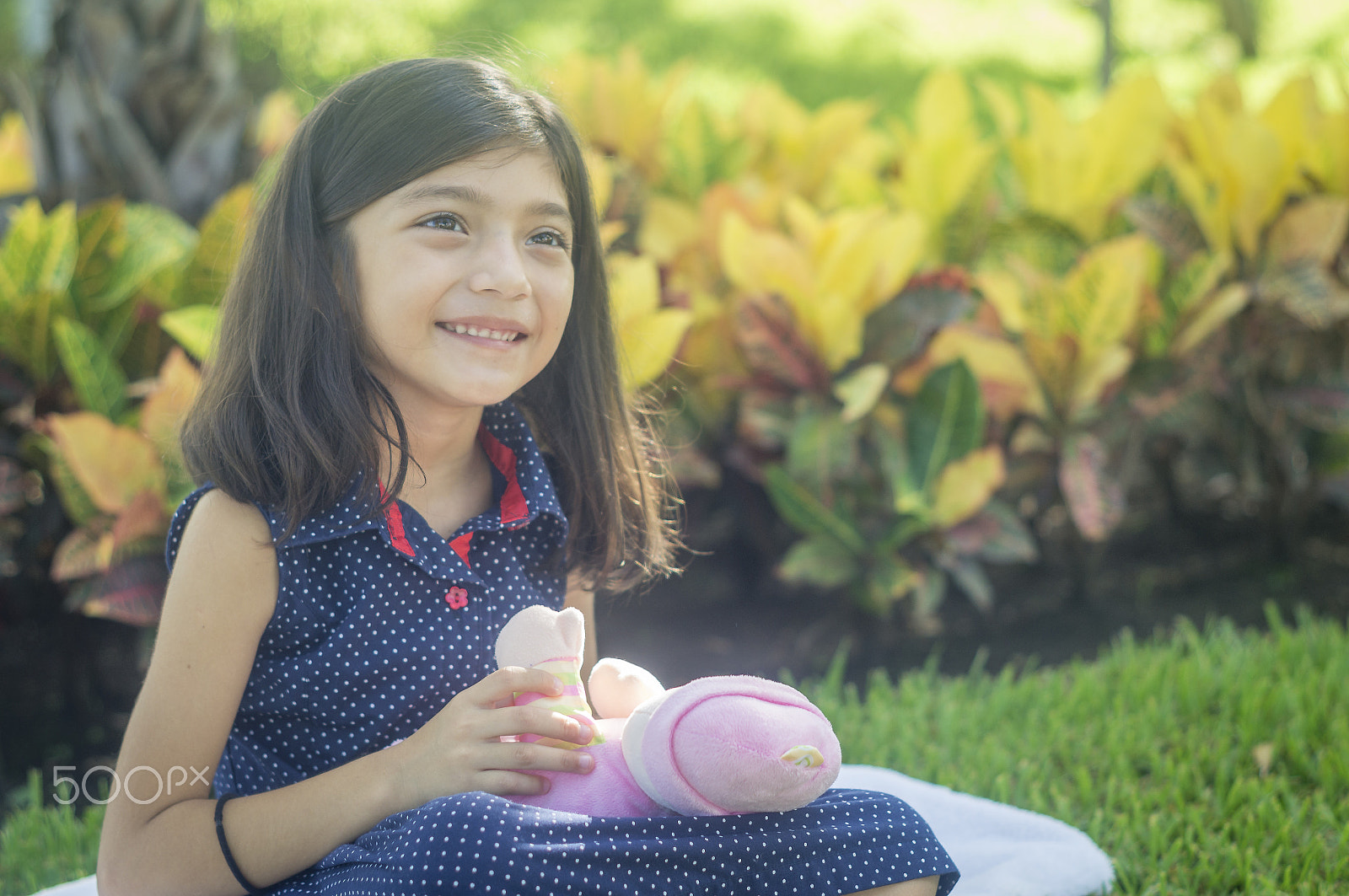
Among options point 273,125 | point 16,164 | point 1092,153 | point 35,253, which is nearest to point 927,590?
point 1092,153

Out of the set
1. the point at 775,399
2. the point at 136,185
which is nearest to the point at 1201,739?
the point at 775,399

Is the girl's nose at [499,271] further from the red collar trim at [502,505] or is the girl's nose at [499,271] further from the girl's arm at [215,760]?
the girl's arm at [215,760]

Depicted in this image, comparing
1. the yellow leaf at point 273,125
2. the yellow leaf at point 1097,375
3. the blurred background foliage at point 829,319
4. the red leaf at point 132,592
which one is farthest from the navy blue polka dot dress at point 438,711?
the yellow leaf at point 273,125

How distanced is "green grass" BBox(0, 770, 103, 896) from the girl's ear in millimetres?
954

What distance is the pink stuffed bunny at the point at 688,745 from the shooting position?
132 cm

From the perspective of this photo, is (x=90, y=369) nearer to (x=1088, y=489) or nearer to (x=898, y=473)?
(x=898, y=473)

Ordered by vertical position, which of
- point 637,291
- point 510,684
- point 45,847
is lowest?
point 45,847

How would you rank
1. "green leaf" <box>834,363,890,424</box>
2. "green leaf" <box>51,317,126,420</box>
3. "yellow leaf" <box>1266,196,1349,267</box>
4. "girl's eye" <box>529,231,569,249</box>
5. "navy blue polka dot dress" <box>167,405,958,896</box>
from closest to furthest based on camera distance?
"navy blue polka dot dress" <box>167,405,958,896</box> → "girl's eye" <box>529,231,569,249</box> → "green leaf" <box>51,317,126,420</box> → "green leaf" <box>834,363,890,424</box> → "yellow leaf" <box>1266,196,1349,267</box>

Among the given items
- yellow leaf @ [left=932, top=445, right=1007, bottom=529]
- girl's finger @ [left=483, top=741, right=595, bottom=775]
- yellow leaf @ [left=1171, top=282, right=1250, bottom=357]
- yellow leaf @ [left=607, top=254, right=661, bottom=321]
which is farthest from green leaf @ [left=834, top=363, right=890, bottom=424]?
girl's finger @ [left=483, top=741, right=595, bottom=775]

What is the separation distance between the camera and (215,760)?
1.46 metres

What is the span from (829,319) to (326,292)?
1249 mm

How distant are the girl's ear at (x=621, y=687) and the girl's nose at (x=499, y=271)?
1.55ft

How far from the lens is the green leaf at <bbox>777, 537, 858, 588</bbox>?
255cm

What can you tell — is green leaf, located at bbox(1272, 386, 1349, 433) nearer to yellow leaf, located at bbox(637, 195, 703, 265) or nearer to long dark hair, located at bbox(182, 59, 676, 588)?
yellow leaf, located at bbox(637, 195, 703, 265)
